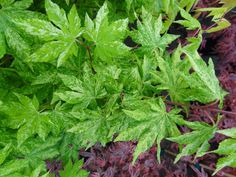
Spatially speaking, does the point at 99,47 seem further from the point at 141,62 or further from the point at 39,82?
the point at 39,82

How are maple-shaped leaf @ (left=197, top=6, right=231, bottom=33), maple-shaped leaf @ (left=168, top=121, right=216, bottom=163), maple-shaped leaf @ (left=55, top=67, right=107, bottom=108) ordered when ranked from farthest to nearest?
1. maple-shaped leaf @ (left=197, top=6, right=231, bottom=33)
2. maple-shaped leaf @ (left=55, top=67, right=107, bottom=108)
3. maple-shaped leaf @ (left=168, top=121, right=216, bottom=163)

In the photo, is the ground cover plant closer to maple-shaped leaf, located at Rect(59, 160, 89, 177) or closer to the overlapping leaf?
the overlapping leaf

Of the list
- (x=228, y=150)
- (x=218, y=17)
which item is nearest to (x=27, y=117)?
(x=228, y=150)

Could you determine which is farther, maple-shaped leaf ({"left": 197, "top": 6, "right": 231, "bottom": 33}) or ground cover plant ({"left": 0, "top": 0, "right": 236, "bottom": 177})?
maple-shaped leaf ({"left": 197, "top": 6, "right": 231, "bottom": 33})

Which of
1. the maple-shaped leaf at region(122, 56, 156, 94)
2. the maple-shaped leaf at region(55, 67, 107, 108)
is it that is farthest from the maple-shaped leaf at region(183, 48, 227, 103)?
the maple-shaped leaf at region(55, 67, 107, 108)

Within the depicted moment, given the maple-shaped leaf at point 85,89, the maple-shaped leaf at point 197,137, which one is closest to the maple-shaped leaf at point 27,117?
the maple-shaped leaf at point 85,89

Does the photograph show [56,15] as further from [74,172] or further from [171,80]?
[74,172]
